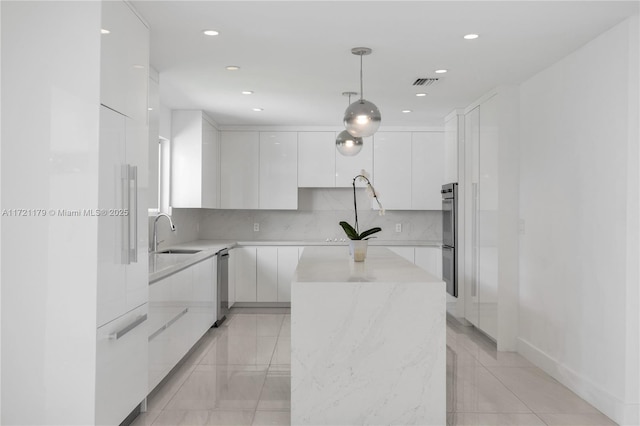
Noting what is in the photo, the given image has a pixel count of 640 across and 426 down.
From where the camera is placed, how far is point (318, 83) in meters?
4.80

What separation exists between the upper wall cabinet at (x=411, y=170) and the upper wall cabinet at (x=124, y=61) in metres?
4.23

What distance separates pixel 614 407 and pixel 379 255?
6.35ft

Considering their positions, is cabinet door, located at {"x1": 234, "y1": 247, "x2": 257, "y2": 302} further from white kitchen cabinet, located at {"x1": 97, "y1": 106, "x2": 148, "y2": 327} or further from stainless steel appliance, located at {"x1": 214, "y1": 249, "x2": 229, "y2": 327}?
white kitchen cabinet, located at {"x1": 97, "y1": 106, "x2": 148, "y2": 327}

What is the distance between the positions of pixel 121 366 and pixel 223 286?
317 cm

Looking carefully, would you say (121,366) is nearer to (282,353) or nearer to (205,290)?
(282,353)

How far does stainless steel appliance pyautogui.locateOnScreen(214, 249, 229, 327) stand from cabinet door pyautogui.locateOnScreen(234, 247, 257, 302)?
475 millimetres

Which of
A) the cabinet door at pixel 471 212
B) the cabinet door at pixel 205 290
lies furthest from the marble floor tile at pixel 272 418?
the cabinet door at pixel 471 212

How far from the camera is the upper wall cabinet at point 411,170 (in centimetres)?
705

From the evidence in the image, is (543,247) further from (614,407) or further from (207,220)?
(207,220)

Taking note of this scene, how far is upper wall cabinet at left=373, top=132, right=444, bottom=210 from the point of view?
7.05m

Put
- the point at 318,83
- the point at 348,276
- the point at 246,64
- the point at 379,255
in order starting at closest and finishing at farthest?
the point at 348,276, the point at 246,64, the point at 379,255, the point at 318,83

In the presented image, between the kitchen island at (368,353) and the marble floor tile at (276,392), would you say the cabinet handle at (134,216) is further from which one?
the marble floor tile at (276,392)

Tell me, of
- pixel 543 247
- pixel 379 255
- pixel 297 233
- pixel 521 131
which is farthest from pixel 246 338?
pixel 521 131

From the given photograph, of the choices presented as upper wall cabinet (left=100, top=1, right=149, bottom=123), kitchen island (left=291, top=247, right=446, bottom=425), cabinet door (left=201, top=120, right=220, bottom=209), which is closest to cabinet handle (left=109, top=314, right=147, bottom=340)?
kitchen island (left=291, top=247, right=446, bottom=425)
